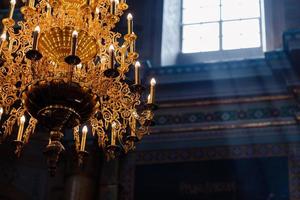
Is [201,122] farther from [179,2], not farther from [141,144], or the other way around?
[179,2]

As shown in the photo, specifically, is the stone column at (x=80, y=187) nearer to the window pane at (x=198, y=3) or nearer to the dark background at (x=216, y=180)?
the dark background at (x=216, y=180)

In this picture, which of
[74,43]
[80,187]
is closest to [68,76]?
[74,43]

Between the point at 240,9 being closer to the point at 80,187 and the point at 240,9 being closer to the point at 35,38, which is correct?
the point at 80,187

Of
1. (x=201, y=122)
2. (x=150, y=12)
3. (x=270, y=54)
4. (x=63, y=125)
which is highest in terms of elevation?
(x=150, y=12)

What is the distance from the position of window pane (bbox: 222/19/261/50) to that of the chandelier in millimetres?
3609

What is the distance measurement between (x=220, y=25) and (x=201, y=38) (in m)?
0.32

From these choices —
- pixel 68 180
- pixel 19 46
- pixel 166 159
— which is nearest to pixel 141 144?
pixel 166 159

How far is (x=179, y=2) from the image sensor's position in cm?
1085

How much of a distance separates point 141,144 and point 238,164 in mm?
1248

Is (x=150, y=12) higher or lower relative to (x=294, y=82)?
higher

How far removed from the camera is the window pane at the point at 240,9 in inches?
412

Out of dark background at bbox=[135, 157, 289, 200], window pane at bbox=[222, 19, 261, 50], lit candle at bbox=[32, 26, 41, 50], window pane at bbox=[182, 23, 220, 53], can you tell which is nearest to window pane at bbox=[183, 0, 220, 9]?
window pane at bbox=[182, 23, 220, 53]

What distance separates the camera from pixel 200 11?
35.3ft

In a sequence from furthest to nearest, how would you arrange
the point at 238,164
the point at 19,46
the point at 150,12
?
the point at 150,12
the point at 238,164
the point at 19,46
